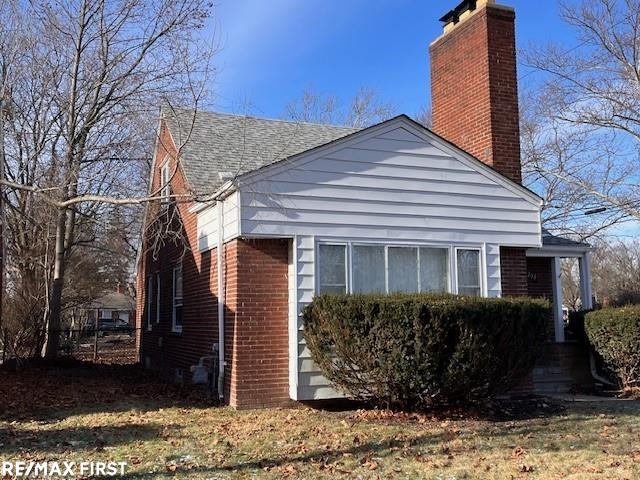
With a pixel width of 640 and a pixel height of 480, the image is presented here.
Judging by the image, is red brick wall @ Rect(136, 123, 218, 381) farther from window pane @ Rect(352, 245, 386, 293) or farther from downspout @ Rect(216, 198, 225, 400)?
window pane @ Rect(352, 245, 386, 293)

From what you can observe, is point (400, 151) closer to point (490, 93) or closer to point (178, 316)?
point (490, 93)

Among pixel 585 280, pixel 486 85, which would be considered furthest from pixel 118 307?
pixel 486 85

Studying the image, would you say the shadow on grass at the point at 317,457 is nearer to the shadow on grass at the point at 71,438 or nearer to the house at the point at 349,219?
the shadow on grass at the point at 71,438

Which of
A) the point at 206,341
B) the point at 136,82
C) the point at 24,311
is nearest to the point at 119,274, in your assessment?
the point at 24,311

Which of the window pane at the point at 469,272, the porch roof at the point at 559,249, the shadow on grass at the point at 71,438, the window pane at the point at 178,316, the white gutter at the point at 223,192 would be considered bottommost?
the shadow on grass at the point at 71,438

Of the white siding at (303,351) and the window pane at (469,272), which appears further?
the window pane at (469,272)

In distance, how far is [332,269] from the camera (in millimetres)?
10086

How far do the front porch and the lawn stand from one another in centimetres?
212

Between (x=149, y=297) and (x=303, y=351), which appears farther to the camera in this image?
(x=149, y=297)

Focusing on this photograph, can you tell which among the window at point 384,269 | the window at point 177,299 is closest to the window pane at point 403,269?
the window at point 384,269

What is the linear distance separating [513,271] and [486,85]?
364 cm

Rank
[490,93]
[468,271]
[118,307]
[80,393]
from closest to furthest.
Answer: [468,271] < [80,393] < [490,93] < [118,307]

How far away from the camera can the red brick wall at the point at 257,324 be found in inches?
378

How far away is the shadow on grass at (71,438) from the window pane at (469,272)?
18.2 ft
